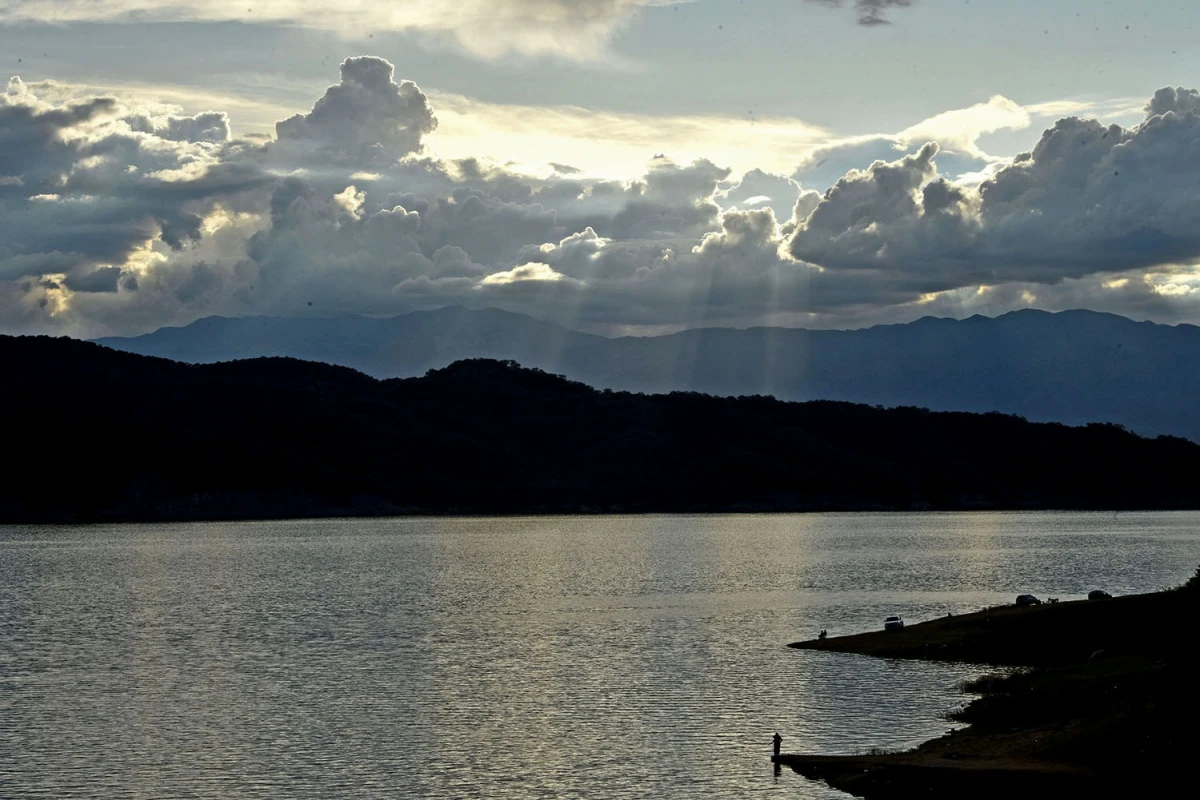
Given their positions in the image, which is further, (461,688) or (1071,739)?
(461,688)

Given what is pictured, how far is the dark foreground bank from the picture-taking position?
50.5m

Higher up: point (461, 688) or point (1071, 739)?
point (1071, 739)

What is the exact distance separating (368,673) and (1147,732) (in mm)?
54558

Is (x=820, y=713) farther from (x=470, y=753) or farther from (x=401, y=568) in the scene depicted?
(x=401, y=568)

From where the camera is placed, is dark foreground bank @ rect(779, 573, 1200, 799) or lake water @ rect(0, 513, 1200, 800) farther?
lake water @ rect(0, 513, 1200, 800)

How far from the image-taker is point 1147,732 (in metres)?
52.6

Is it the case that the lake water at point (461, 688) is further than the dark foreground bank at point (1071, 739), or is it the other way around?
the lake water at point (461, 688)

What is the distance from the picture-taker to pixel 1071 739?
5447 cm

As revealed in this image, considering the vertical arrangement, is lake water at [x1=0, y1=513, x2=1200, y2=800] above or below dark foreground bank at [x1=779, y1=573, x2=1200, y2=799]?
below

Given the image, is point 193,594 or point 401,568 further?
point 401,568

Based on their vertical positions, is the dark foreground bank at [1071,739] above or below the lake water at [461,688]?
above

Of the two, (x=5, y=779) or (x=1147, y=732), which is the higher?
(x=1147, y=732)

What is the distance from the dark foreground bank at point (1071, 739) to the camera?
50.5 metres

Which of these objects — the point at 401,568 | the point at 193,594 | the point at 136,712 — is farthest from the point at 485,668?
the point at 401,568
